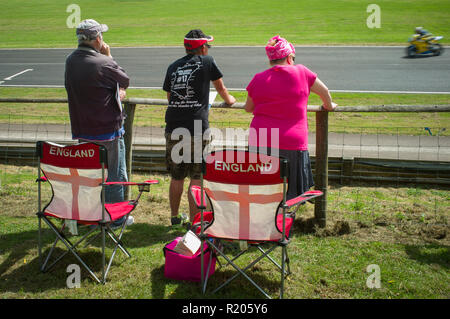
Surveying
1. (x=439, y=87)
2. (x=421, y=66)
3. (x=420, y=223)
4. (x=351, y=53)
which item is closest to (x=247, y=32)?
(x=351, y=53)

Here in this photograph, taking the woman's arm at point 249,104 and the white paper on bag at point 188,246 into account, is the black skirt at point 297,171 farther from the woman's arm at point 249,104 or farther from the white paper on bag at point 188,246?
the white paper on bag at point 188,246

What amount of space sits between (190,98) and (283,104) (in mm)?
1069

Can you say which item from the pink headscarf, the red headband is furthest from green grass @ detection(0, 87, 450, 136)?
the pink headscarf

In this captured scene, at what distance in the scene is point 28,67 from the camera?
62.5 feet

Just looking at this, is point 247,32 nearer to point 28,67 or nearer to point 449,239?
point 28,67

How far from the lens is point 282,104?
4398mm

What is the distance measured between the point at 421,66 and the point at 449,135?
8.92 meters

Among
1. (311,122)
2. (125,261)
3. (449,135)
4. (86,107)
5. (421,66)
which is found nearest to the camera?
(125,261)

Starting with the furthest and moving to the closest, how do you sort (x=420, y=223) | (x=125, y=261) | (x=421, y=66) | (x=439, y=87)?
(x=421, y=66) < (x=439, y=87) < (x=420, y=223) < (x=125, y=261)

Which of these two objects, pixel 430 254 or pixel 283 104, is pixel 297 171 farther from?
pixel 430 254

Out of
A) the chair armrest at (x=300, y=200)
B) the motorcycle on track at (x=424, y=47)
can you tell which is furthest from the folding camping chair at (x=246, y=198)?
the motorcycle on track at (x=424, y=47)

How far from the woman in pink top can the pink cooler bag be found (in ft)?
3.67

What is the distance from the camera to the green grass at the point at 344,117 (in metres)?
9.68
